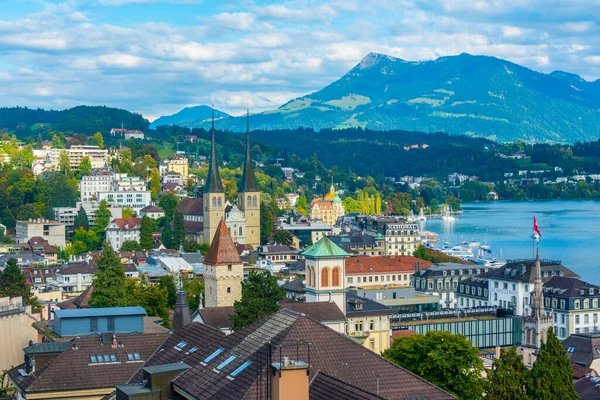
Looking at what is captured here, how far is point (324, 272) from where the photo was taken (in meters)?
37.0

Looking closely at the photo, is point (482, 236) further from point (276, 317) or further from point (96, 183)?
point (276, 317)

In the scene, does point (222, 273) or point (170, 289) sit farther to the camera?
point (170, 289)

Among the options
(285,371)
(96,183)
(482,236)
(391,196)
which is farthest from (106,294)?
(391,196)

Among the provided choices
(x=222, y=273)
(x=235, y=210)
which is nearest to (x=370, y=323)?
(x=222, y=273)

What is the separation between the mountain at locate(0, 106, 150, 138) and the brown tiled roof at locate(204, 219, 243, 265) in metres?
118

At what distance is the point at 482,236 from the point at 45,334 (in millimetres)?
98837

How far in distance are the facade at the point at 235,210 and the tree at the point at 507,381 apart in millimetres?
65735

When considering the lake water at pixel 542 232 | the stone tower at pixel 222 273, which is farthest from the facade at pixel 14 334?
the lake water at pixel 542 232

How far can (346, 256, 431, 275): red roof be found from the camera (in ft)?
203

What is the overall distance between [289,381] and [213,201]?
7513 cm

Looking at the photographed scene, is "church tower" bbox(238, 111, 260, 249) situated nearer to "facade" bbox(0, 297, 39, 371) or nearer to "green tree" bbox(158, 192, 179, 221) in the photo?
"green tree" bbox(158, 192, 179, 221)

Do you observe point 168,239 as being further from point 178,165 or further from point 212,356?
point 212,356

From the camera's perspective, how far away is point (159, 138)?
163 m

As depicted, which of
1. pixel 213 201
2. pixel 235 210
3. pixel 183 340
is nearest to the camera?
pixel 183 340
